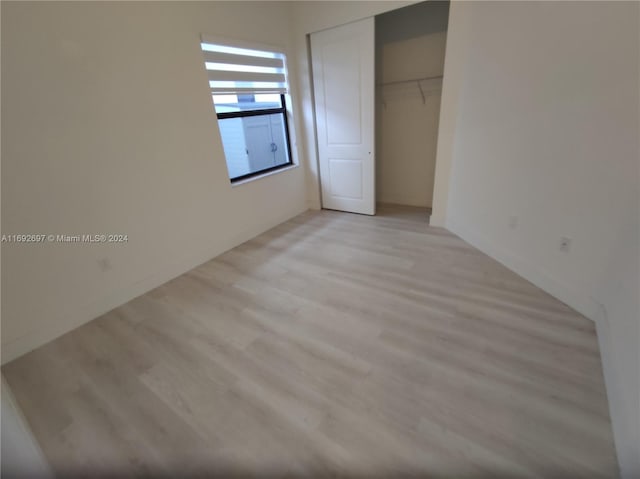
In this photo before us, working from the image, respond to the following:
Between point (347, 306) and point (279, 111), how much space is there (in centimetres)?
271

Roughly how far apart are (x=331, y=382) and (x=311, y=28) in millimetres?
3654

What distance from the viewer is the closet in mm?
3348

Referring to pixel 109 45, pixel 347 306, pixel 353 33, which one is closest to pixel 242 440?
pixel 347 306

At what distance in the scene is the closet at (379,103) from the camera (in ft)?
11.0

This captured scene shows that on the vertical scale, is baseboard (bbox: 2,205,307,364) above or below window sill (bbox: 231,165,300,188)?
below

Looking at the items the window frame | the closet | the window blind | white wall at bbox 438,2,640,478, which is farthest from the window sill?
white wall at bbox 438,2,640,478

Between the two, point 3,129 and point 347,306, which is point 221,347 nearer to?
point 347,306

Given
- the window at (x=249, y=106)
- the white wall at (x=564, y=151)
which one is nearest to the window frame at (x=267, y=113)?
the window at (x=249, y=106)

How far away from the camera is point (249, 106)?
10.9 ft

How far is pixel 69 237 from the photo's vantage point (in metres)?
2.06

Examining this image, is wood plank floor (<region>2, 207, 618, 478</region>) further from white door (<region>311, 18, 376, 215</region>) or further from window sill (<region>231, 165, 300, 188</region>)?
white door (<region>311, 18, 376, 215</region>)

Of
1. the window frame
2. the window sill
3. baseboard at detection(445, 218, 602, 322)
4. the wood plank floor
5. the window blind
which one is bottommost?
the wood plank floor

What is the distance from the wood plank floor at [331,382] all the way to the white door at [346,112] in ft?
5.44

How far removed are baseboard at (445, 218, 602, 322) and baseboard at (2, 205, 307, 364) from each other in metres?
2.49
